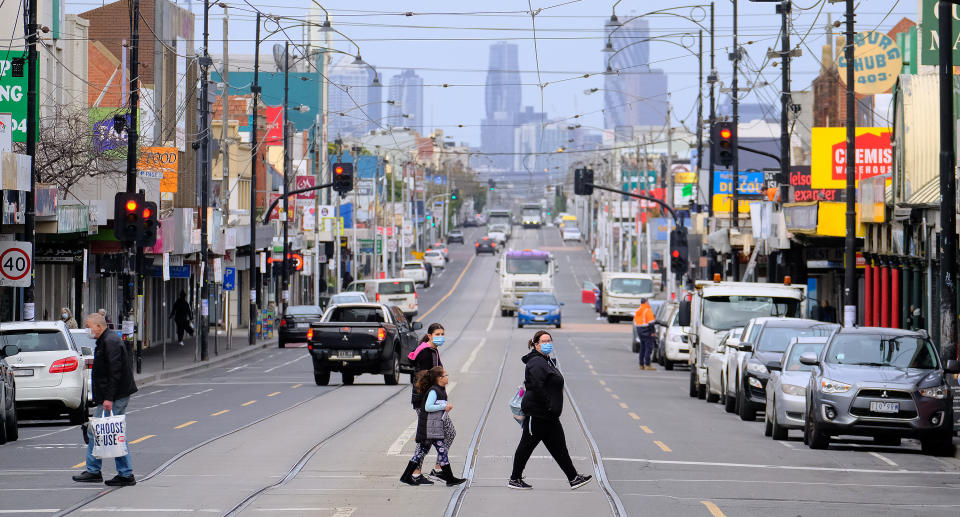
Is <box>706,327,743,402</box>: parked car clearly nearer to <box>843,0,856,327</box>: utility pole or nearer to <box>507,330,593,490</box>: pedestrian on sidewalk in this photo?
<box>843,0,856,327</box>: utility pole

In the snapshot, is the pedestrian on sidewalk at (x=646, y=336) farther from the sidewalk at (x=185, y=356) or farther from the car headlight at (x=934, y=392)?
the car headlight at (x=934, y=392)

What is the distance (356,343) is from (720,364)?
7985 mm

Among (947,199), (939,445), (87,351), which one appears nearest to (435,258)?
Result: (87,351)

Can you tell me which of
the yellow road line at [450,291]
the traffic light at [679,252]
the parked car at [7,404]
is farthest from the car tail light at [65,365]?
the yellow road line at [450,291]

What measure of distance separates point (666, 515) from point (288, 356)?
38.3m

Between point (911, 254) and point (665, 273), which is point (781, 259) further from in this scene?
point (665, 273)

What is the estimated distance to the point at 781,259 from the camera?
49469mm

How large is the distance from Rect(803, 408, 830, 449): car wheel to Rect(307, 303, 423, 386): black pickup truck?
12480 millimetres

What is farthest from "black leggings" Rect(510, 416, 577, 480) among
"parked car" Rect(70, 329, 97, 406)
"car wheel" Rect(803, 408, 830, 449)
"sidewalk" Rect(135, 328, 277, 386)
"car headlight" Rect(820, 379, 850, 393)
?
"sidewalk" Rect(135, 328, 277, 386)

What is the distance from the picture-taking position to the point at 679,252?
189 ft

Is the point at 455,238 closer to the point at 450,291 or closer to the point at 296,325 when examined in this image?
the point at 450,291

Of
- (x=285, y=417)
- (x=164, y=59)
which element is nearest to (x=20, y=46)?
(x=164, y=59)

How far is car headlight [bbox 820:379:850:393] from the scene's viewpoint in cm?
2006

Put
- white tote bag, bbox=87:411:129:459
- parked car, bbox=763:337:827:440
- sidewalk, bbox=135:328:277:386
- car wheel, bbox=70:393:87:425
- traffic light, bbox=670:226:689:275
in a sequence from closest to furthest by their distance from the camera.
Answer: white tote bag, bbox=87:411:129:459, parked car, bbox=763:337:827:440, car wheel, bbox=70:393:87:425, sidewalk, bbox=135:328:277:386, traffic light, bbox=670:226:689:275
